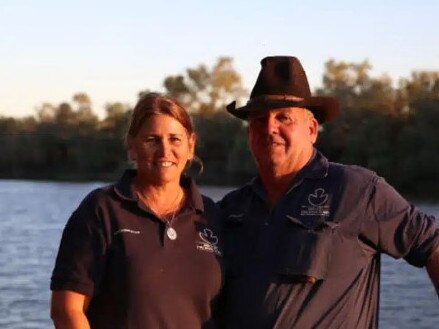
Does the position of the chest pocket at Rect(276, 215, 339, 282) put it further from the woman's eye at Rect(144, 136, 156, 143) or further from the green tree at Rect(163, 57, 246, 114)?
the green tree at Rect(163, 57, 246, 114)

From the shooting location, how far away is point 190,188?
9.87ft

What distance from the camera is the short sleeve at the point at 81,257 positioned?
9.07ft

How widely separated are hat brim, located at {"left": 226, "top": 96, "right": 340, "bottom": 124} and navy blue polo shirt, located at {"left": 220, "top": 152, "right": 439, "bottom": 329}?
0.23 m

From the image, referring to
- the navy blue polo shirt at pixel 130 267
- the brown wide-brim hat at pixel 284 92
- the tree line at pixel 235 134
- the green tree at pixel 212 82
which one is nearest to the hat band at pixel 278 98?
the brown wide-brim hat at pixel 284 92

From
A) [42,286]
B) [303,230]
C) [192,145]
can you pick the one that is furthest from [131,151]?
[42,286]

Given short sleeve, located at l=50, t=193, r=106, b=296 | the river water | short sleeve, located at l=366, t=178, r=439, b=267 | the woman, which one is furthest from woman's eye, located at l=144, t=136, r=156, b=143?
the river water

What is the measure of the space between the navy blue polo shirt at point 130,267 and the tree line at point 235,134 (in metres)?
20.1

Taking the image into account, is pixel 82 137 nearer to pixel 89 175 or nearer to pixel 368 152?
pixel 89 175

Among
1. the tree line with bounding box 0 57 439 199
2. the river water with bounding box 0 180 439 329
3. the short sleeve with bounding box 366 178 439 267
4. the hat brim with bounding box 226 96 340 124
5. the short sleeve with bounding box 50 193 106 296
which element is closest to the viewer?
the short sleeve with bounding box 50 193 106 296

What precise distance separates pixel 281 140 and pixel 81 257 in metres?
0.75

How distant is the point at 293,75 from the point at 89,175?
70640mm

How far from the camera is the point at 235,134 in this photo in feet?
183

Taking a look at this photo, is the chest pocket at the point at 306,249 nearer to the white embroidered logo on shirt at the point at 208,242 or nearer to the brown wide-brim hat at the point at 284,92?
the white embroidered logo on shirt at the point at 208,242

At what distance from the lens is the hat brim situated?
10.1ft
